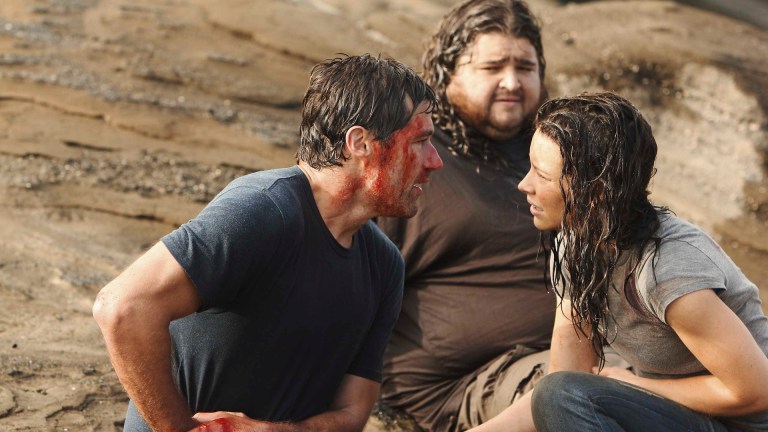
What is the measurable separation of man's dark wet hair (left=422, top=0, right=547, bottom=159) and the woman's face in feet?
3.57

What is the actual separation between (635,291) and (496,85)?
140 centimetres

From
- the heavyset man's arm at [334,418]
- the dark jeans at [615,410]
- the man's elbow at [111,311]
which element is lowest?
the heavyset man's arm at [334,418]

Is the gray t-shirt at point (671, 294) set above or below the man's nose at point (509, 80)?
below

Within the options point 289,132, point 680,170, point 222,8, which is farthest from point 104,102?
point 680,170

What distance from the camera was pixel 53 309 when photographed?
4.33 meters

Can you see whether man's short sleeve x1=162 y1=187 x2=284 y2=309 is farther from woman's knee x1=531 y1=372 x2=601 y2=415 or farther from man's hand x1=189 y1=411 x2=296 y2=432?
woman's knee x1=531 y1=372 x2=601 y2=415

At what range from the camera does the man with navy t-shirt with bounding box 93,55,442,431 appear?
2.49 metres

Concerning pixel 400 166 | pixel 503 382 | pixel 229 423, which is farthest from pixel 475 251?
pixel 229 423

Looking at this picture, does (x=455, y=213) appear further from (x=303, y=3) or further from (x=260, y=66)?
(x=303, y=3)

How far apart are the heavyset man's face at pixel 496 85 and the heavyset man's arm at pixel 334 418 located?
1.33 metres

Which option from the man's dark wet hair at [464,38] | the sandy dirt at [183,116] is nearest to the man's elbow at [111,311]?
the sandy dirt at [183,116]

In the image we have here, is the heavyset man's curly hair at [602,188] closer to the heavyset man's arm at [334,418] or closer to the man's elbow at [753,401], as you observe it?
the man's elbow at [753,401]

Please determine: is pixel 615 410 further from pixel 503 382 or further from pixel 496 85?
pixel 496 85

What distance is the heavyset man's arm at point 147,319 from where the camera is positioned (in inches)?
94.9
